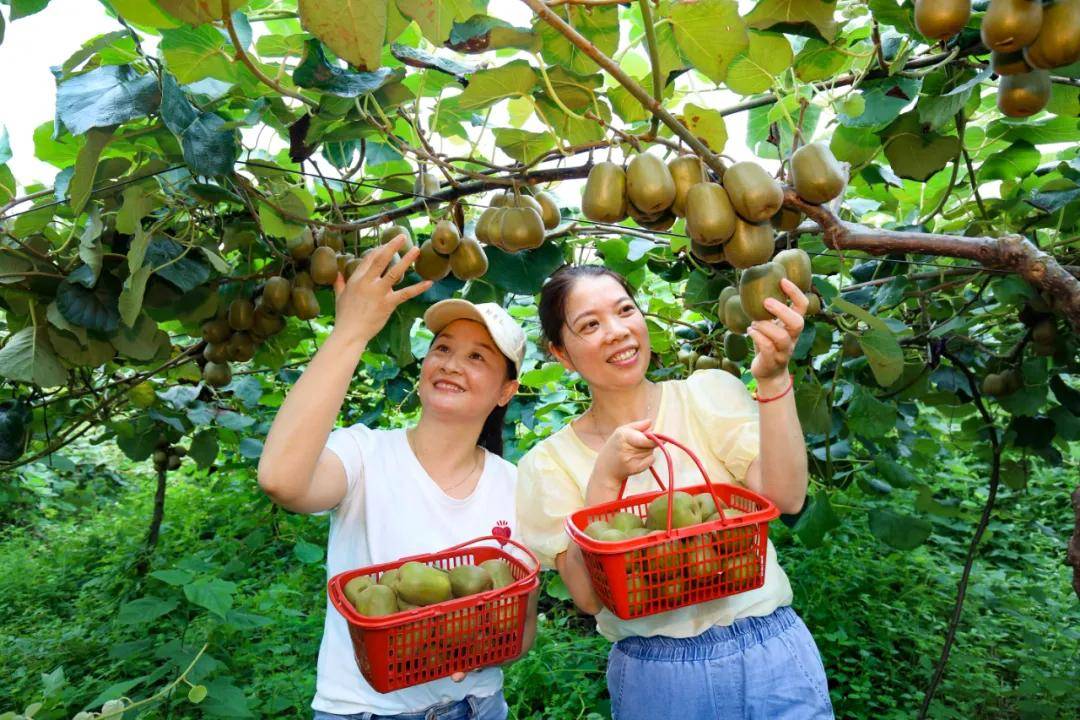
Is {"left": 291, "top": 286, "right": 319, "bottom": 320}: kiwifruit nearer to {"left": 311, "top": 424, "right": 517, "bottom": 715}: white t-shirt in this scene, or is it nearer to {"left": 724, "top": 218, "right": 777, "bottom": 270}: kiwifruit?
{"left": 311, "top": 424, "right": 517, "bottom": 715}: white t-shirt

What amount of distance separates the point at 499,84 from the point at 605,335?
597 millimetres

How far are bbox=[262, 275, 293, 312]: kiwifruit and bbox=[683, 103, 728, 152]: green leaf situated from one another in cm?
125

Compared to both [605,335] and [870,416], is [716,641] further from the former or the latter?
[870,416]

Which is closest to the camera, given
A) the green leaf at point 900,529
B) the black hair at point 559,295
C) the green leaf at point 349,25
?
the green leaf at point 349,25

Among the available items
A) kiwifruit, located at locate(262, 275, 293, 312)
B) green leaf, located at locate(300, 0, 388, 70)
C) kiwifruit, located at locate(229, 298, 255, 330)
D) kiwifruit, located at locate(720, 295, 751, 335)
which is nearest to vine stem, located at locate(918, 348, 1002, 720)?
kiwifruit, located at locate(720, 295, 751, 335)

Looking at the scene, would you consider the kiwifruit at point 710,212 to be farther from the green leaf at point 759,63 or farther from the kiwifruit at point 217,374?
the kiwifruit at point 217,374

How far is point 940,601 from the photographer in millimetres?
4496

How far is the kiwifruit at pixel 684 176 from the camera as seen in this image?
1.46 m

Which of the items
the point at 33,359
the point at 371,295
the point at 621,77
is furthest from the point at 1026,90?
the point at 33,359

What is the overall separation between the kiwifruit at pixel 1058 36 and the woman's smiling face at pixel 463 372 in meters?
1.29

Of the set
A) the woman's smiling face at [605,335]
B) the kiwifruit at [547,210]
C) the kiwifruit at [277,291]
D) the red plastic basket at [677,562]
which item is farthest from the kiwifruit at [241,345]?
the red plastic basket at [677,562]

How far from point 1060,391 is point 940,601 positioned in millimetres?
1875

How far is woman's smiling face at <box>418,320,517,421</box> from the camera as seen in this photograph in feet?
6.55

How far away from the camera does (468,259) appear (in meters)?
2.10
